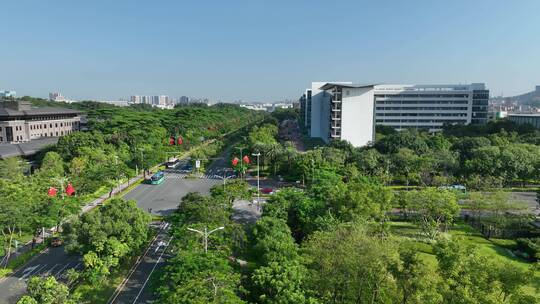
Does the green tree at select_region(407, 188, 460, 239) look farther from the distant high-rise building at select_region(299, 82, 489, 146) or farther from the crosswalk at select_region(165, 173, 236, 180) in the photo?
the distant high-rise building at select_region(299, 82, 489, 146)

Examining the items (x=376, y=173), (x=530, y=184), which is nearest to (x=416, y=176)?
(x=376, y=173)

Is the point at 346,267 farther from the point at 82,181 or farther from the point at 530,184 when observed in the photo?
the point at 530,184

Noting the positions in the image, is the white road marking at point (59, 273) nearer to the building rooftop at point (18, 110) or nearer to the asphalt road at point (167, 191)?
the asphalt road at point (167, 191)

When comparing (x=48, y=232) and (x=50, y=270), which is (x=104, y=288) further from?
(x=48, y=232)

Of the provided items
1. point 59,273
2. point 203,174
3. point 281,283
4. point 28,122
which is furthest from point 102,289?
point 28,122

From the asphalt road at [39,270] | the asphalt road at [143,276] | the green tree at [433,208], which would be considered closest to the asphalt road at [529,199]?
the green tree at [433,208]

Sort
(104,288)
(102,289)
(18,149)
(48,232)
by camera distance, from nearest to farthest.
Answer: (102,289) < (104,288) < (48,232) < (18,149)
